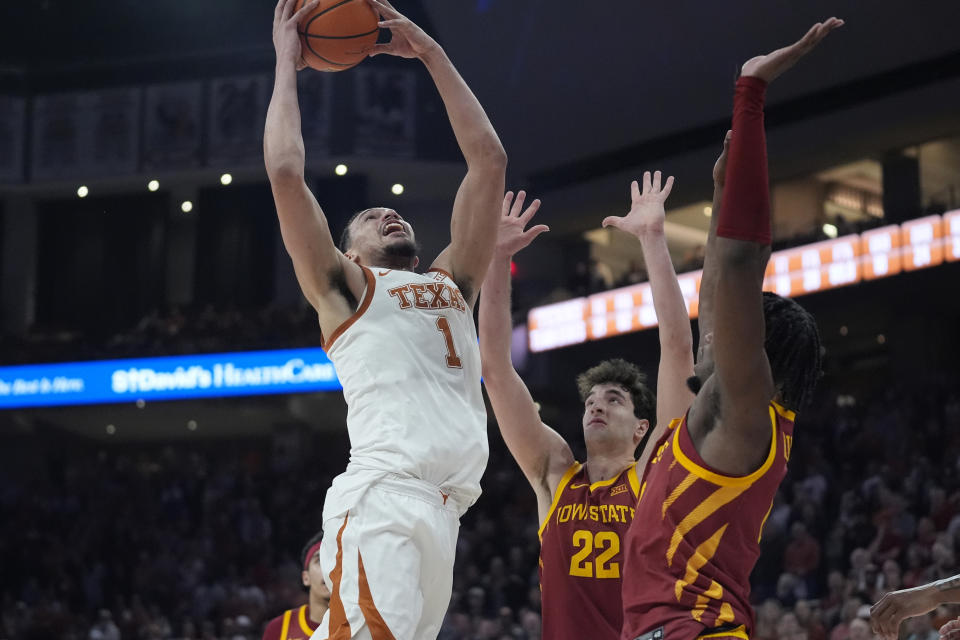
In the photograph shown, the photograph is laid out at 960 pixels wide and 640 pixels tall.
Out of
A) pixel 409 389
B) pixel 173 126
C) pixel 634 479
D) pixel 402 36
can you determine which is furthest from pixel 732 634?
pixel 173 126

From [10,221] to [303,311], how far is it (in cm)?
819

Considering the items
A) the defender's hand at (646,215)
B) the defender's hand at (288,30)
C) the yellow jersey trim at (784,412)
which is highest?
the defender's hand at (288,30)

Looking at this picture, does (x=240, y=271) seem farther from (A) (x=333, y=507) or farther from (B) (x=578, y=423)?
(A) (x=333, y=507)

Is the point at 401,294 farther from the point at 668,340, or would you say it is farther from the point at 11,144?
the point at 11,144

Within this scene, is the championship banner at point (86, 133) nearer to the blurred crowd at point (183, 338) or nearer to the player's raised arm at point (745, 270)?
the blurred crowd at point (183, 338)

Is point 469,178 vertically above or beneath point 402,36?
beneath

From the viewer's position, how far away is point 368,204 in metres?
22.9

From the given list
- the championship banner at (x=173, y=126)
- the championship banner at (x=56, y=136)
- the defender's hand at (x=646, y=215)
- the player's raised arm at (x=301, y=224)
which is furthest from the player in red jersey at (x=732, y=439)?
the championship banner at (x=56, y=136)

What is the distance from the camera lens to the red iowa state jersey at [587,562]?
154 inches

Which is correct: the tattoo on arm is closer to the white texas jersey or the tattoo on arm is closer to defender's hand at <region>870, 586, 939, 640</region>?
defender's hand at <region>870, 586, 939, 640</region>

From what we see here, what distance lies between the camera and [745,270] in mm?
2516

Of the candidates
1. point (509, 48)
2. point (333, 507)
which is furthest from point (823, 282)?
point (333, 507)

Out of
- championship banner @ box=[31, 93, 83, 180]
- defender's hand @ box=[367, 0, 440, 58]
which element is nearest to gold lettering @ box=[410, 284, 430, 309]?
defender's hand @ box=[367, 0, 440, 58]

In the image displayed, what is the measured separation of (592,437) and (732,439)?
1672 mm
